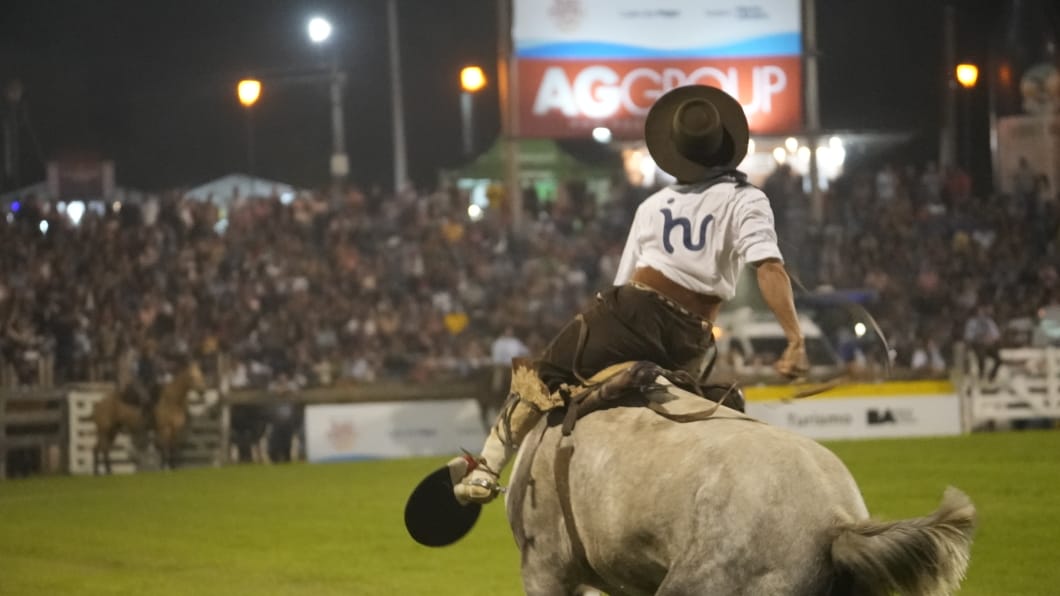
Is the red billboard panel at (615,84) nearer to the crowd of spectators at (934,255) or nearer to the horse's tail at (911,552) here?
the crowd of spectators at (934,255)

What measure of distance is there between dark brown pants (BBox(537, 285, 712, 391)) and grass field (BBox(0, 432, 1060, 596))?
157 inches

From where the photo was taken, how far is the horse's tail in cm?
477

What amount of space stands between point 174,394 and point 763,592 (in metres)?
19.3

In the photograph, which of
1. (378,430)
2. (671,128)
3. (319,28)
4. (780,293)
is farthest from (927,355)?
(780,293)

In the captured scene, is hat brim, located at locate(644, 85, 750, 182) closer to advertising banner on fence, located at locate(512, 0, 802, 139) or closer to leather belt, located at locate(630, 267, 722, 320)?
leather belt, located at locate(630, 267, 722, 320)

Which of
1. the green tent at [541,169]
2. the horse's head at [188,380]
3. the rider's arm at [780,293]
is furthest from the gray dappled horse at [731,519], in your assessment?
the green tent at [541,169]

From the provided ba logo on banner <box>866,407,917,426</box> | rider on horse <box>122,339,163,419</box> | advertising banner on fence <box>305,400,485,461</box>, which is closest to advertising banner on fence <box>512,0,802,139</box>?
advertising banner on fence <box>305,400,485,461</box>

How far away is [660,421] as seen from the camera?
18.6 ft

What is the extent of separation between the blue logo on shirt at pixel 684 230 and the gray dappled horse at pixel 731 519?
1.94 ft

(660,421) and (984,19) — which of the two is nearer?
(660,421)

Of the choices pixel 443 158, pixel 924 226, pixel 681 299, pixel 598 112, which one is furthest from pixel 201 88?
pixel 681 299

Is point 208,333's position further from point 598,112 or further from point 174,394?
point 598,112

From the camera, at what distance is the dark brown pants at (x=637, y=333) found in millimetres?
6137

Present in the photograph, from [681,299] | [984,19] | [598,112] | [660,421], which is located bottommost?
[660,421]
